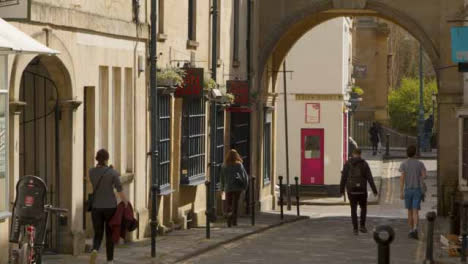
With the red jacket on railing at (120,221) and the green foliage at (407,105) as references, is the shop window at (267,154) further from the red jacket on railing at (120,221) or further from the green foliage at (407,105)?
the green foliage at (407,105)

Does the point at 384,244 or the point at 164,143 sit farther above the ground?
the point at 164,143

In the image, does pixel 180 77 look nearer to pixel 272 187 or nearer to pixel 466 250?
pixel 466 250

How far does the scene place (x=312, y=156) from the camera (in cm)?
4634

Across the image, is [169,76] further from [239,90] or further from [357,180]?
[239,90]

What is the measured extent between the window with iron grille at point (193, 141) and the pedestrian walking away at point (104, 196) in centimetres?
922

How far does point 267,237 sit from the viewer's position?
2583cm

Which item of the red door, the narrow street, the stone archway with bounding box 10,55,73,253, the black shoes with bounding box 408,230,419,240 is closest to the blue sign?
the black shoes with bounding box 408,230,419,240

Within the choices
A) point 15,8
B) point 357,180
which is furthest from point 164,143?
point 15,8

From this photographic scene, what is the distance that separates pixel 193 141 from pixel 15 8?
1232 cm

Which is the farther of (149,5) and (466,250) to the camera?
(149,5)

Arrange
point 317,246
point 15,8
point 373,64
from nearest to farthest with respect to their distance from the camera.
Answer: point 15,8 < point 317,246 < point 373,64

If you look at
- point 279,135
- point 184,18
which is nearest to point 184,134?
point 184,18

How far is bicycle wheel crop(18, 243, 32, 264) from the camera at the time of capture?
581 inches

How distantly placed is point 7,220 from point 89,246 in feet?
11.1
